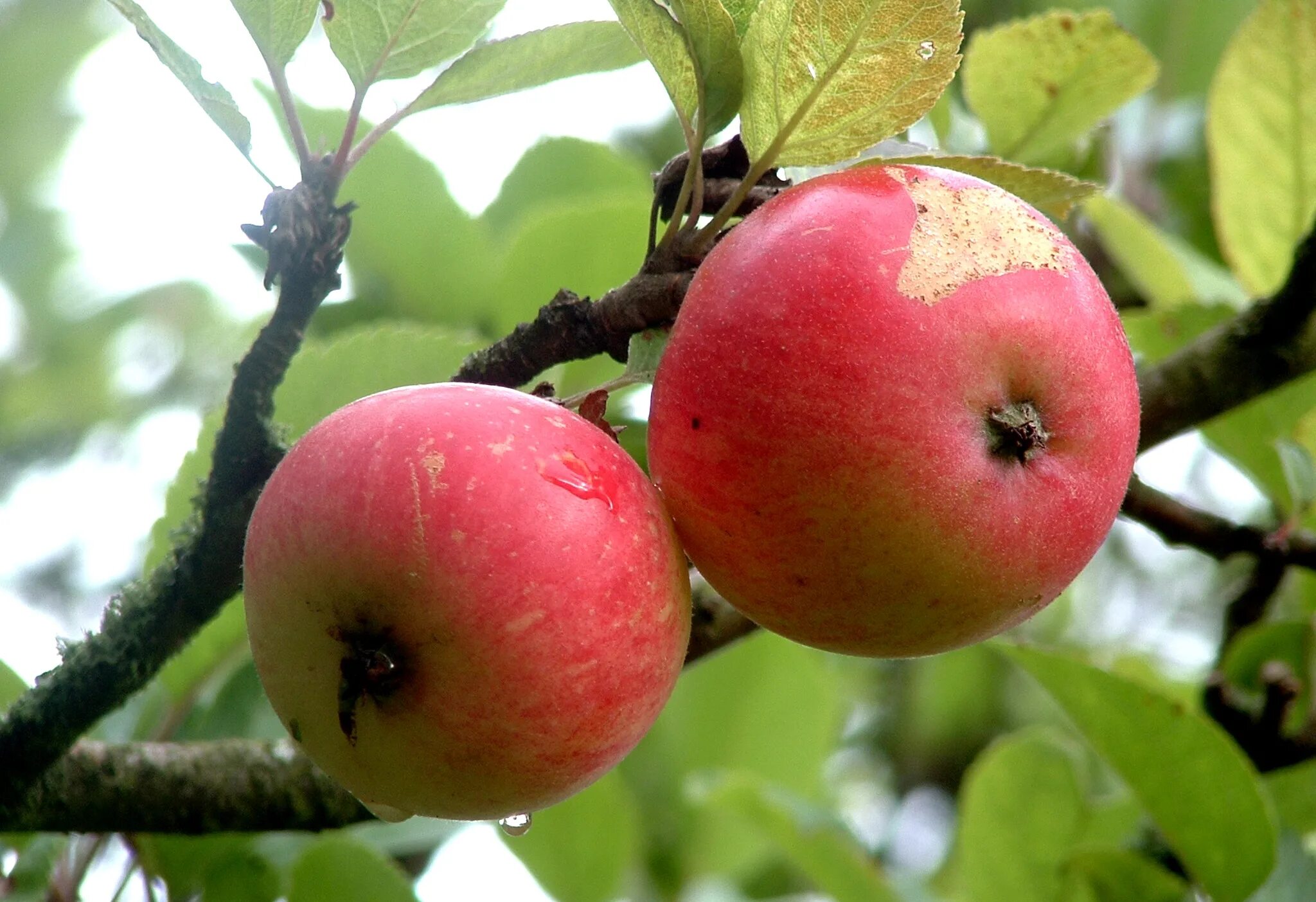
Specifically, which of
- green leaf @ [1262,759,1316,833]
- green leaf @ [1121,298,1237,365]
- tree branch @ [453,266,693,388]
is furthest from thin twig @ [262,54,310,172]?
green leaf @ [1262,759,1316,833]

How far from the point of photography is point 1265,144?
6.80ft

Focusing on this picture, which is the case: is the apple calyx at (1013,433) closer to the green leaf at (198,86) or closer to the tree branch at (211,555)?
the tree branch at (211,555)

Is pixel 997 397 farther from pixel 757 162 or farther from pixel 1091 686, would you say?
pixel 1091 686

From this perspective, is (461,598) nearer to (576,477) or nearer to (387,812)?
(576,477)

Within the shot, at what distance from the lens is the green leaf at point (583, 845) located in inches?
84.7

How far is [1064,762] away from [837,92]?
1274 mm

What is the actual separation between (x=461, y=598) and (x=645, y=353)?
389 mm

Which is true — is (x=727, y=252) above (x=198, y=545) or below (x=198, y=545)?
above

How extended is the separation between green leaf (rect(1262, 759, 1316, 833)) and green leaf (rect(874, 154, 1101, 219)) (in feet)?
3.47

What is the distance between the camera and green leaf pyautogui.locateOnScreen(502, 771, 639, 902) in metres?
2.15

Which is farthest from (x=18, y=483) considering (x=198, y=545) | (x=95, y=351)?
(x=198, y=545)

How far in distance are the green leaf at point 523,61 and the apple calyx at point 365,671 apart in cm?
56

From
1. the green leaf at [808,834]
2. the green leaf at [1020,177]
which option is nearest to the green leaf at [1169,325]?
the green leaf at [1020,177]

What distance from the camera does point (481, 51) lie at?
48.8 inches
